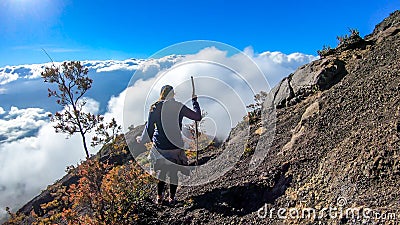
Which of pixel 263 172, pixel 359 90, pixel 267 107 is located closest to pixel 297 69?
pixel 267 107

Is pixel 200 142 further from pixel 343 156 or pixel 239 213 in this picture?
pixel 343 156

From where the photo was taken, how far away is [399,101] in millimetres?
6430

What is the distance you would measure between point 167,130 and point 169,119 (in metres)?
0.23

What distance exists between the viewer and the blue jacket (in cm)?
679

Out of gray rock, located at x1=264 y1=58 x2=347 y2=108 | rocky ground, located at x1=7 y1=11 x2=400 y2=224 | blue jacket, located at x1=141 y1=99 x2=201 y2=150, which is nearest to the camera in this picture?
rocky ground, located at x1=7 y1=11 x2=400 y2=224

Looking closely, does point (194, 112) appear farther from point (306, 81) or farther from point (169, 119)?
point (306, 81)

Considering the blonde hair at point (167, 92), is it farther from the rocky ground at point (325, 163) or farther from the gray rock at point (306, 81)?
the gray rock at point (306, 81)

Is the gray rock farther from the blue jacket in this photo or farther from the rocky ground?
the blue jacket

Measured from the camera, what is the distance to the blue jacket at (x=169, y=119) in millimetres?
6789

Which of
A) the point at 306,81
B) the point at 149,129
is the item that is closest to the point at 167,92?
the point at 149,129

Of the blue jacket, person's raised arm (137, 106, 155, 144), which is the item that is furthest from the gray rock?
person's raised arm (137, 106, 155, 144)

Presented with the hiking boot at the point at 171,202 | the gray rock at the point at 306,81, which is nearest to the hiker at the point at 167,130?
the hiking boot at the point at 171,202

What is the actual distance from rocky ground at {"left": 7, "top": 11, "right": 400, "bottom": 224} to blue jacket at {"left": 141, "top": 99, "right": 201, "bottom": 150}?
132cm

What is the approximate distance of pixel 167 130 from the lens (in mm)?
6852
